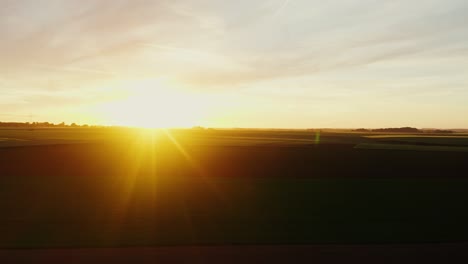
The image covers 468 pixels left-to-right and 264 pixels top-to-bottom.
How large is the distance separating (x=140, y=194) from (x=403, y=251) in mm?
9564

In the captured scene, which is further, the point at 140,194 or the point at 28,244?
the point at 140,194

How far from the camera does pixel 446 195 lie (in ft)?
50.4

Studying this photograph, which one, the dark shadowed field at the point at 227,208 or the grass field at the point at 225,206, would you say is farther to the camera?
the grass field at the point at 225,206

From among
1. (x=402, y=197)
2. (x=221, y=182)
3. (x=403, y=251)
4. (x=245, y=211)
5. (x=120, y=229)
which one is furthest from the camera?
(x=221, y=182)

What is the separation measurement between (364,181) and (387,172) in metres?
4.70

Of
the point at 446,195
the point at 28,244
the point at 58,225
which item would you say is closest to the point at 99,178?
the point at 58,225

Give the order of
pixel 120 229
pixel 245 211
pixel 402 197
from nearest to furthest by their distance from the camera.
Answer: pixel 120 229 < pixel 245 211 < pixel 402 197

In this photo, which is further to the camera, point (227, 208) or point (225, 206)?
point (225, 206)

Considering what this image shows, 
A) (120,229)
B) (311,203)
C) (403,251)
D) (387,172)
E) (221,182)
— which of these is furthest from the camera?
(387,172)

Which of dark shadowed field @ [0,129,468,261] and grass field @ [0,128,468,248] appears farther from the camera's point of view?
grass field @ [0,128,468,248]

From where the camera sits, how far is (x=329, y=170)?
78.6ft

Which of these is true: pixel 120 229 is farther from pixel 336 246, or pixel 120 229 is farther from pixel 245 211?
pixel 336 246

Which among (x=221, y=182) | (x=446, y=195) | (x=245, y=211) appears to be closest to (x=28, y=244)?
(x=245, y=211)

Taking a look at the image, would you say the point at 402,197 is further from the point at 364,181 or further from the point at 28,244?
the point at 28,244
